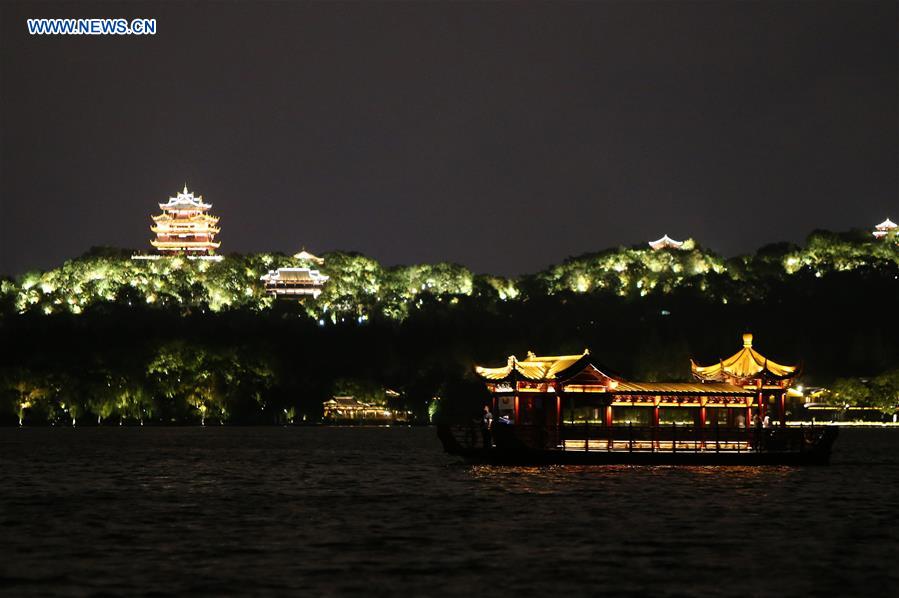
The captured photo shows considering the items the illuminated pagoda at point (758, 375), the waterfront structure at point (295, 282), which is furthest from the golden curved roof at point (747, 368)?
the waterfront structure at point (295, 282)

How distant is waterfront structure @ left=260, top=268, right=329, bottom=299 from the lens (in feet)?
604

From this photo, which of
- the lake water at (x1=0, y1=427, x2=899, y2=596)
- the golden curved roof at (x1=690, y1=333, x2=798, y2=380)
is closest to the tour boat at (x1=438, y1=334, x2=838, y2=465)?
the lake water at (x1=0, y1=427, x2=899, y2=596)

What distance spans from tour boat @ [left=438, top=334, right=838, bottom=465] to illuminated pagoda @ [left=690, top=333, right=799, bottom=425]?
620mm

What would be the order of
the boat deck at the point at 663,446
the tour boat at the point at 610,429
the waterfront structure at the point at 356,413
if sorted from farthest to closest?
the waterfront structure at the point at 356,413
the boat deck at the point at 663,446
the tour boat at the point at 610,429

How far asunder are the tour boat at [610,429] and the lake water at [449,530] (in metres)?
0.87

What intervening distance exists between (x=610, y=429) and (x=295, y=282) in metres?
133

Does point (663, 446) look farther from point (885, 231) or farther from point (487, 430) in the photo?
point (885, 231)

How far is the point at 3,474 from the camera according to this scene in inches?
2224

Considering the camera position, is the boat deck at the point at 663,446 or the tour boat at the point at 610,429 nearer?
the tour boat at the point at 610,429

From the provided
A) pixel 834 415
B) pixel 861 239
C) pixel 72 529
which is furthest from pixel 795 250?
pixel 72 529

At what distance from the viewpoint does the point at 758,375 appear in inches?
2269

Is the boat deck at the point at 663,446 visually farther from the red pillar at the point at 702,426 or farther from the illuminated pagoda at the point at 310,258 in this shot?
the illuminated pagoda at the point at 310,258

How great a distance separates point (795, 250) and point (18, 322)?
293ft

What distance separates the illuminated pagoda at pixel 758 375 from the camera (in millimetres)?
57750
